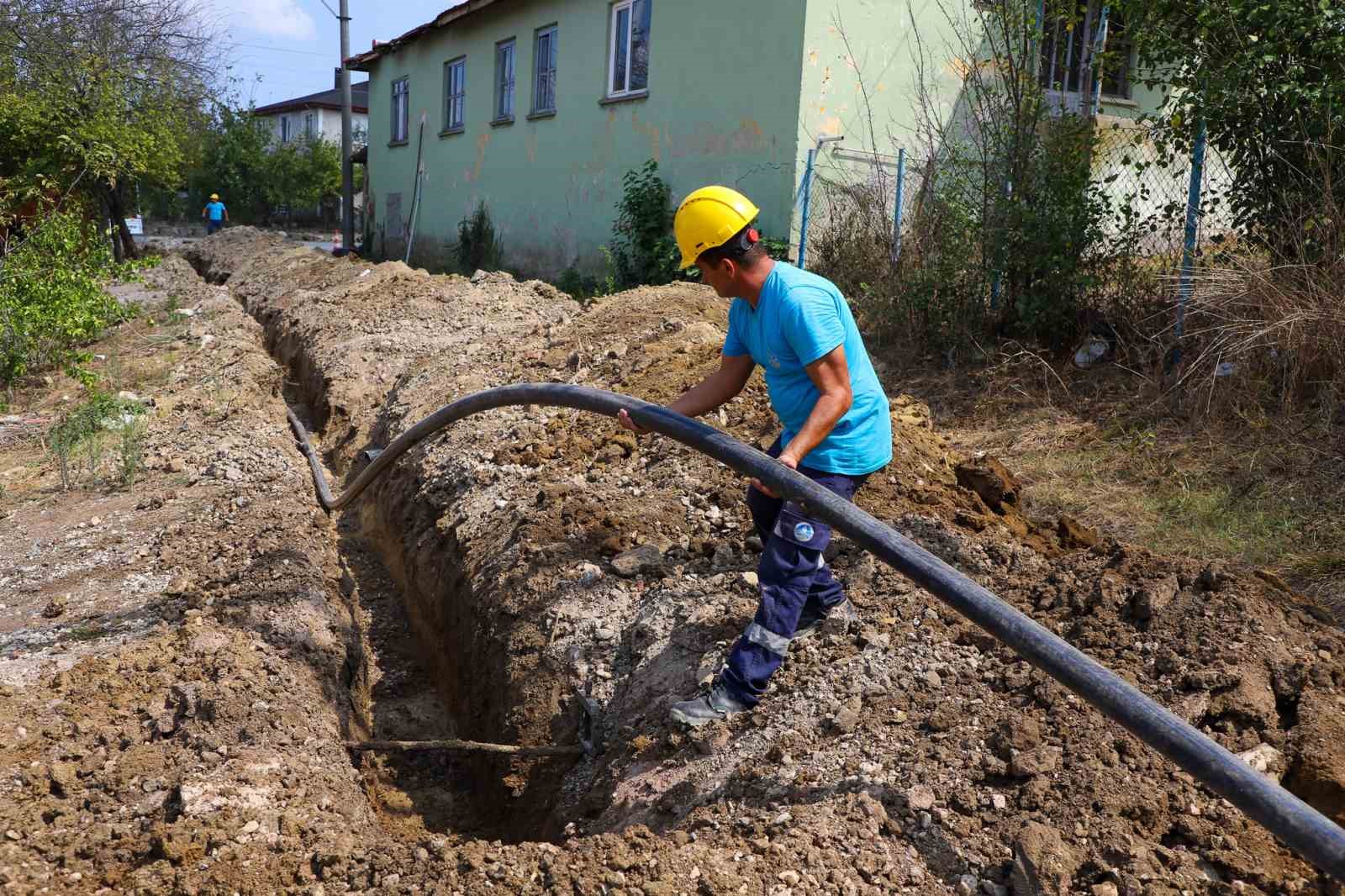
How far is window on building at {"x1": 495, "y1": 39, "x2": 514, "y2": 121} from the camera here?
18.0 m

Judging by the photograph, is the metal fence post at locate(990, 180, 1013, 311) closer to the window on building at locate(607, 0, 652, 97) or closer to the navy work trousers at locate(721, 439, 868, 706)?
the navy work trousers at locate(721, 439, 868, 706)

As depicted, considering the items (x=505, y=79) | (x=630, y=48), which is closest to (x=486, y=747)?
(x=630, y=48)

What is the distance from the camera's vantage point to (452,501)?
6.61 meters

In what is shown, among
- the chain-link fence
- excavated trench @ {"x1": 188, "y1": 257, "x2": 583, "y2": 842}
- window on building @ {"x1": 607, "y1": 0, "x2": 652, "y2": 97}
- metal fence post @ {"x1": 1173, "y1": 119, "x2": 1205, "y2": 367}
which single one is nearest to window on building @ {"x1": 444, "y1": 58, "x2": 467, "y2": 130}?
window on building @ {"x1": 607, "y1": 0, "x2": 652, "y2": 97}

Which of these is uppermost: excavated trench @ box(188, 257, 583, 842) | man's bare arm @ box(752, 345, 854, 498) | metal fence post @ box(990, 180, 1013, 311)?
metal fence post @ box(990, 180, 1013, 311)

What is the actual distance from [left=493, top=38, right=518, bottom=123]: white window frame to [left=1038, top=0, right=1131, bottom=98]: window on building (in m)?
9.53

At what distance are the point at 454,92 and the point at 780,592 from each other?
19186 millimetres

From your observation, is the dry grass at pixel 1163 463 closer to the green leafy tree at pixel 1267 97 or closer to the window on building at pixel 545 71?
the green leafy tree at pixel 1267 97

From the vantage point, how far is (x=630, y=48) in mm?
14445

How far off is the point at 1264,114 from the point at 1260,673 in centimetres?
481

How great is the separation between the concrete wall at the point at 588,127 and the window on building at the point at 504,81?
167 millimetres

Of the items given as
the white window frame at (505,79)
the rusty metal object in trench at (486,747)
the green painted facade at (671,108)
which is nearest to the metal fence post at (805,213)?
the green painted facade at (671,108)

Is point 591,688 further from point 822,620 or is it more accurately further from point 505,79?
point 505,79

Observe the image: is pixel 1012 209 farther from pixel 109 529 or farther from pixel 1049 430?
pixel 109 529
